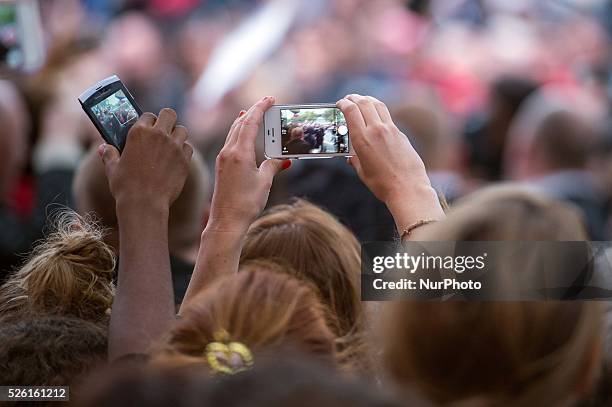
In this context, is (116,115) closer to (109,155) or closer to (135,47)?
(109,155)

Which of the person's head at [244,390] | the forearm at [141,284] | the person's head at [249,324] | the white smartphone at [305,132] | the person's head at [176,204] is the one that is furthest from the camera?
the person's head at [176,204]

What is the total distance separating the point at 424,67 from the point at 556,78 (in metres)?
1.00

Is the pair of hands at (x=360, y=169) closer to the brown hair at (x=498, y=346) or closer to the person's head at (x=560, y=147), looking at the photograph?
the brown hair at (x=498, y=346)

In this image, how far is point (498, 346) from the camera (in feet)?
4.07

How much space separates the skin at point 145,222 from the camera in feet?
5.43

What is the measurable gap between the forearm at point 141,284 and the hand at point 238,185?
0.15m

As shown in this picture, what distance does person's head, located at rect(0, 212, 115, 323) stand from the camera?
192cm

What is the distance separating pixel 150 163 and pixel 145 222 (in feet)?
0.37

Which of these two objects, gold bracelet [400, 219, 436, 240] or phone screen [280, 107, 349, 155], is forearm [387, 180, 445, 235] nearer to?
gold bracelet [400, 219, 436, 240]

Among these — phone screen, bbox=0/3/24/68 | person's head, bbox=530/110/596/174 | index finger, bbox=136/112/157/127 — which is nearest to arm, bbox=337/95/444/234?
index finger, bbox=136/112/157/127

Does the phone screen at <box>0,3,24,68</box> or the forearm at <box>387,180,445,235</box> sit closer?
the forearm at <box>387,180,445,235</box>

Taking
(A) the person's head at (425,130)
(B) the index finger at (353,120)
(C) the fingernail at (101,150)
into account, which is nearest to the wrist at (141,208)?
(C) the fingernail at (101,150)

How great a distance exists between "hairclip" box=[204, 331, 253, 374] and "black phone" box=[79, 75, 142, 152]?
0.57 metres

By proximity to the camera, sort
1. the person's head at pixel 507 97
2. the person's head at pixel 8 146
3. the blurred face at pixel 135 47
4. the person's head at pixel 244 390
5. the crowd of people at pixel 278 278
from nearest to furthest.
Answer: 1. the person's head at pixel 244 390
2. the crowd of people at pixel 278 278
3. the person's head at pixel 8 146
4. the person's head at pixel 507 97
5. the blurred face at pixel 135 47
